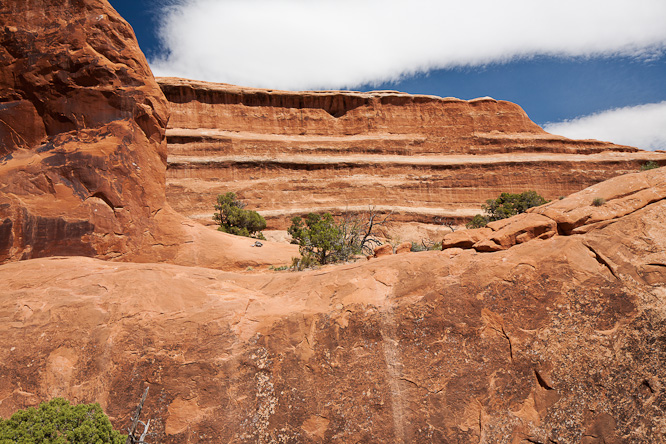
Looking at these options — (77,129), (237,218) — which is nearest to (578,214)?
(77,129)

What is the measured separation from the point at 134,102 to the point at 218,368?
7.84 metres

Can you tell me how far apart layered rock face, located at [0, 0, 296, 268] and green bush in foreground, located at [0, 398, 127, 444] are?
14.4ft

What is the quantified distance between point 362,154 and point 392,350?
126ft

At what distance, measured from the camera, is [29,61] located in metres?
9.36

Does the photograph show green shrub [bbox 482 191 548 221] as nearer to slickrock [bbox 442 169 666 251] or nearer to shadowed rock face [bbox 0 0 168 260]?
slickrock [bbox 442 169 666 251]

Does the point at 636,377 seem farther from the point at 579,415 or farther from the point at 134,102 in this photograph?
the point at 134,102

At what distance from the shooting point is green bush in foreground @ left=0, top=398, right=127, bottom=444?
14.0 feet

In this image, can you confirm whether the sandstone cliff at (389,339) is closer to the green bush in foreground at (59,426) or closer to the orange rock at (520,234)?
the orange rock at (520,234)

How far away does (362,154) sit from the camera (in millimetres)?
42406

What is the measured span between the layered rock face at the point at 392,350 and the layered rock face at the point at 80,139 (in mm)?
2594

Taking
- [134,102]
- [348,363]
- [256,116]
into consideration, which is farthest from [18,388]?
[256,116]

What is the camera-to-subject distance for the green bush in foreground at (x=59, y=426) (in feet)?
14.0

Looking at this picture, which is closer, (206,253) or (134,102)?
(134,102)

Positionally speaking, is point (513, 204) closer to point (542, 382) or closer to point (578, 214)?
point (578, 214)
